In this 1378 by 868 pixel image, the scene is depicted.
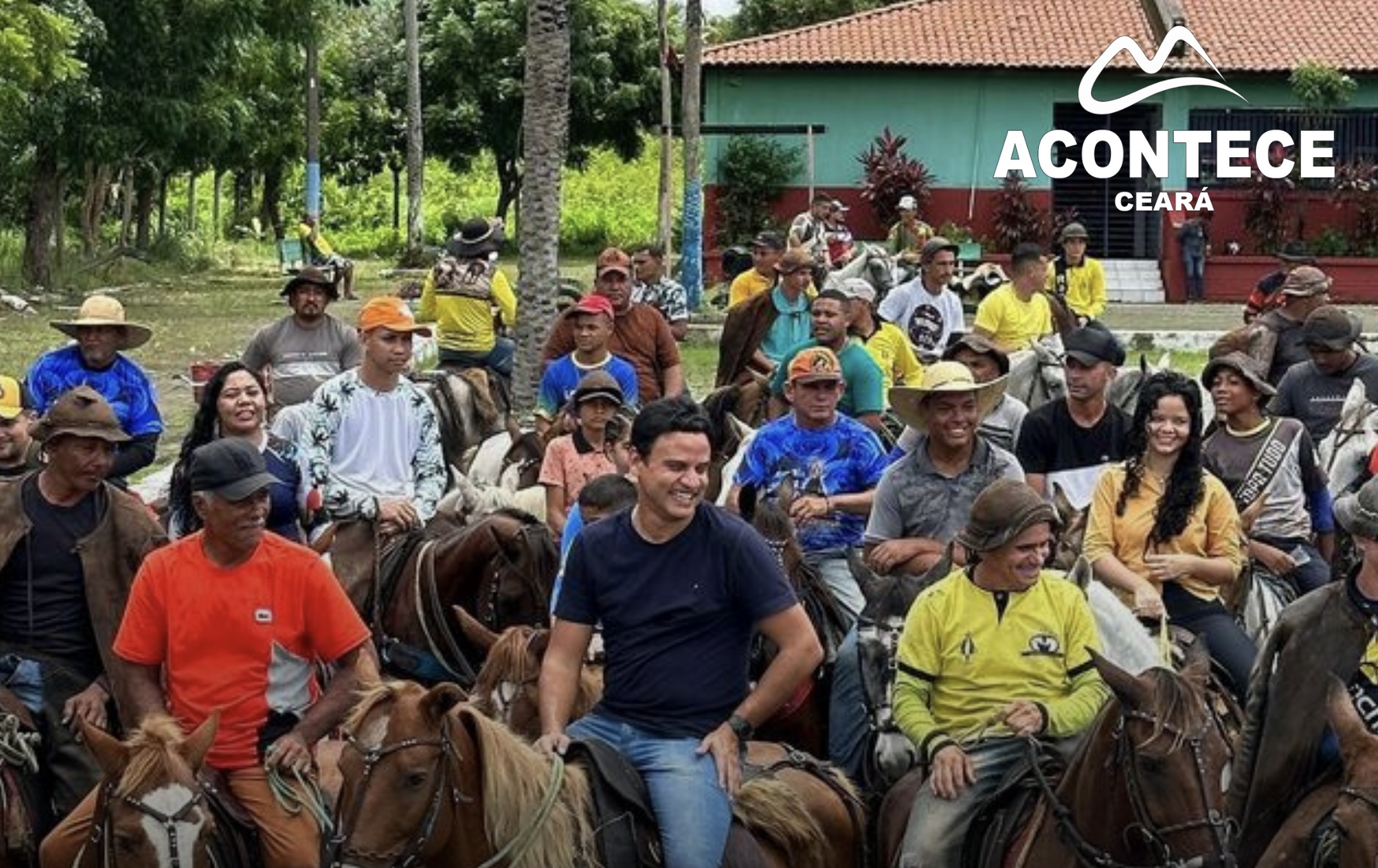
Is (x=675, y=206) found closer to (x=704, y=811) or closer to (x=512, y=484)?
(x=512, y=484)

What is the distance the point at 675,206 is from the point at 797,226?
3889 cm

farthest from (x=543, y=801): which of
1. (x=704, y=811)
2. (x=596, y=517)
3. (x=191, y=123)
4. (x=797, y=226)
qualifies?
(x=191, y=123)

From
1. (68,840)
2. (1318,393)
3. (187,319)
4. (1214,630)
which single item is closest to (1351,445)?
(1318,393)

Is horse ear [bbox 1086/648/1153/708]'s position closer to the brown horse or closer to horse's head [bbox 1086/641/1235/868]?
horse's head [bbox 1086/641/1235/868]

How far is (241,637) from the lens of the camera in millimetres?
8539

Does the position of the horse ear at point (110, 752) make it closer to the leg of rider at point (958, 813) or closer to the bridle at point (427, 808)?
the bridle at point (427, 808)

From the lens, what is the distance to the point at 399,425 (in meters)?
12.4

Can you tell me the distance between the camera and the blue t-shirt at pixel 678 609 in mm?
7859

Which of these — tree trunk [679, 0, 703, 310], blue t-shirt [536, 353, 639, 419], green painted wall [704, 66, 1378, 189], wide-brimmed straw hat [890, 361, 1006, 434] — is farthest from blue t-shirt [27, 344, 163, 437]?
green painted wall [704, 66, 1378, 189]

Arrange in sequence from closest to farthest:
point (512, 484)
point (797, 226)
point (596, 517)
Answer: point (596, 517) < point (512, 484) < point (797, 226)

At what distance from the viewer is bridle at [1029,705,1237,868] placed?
7.39 m

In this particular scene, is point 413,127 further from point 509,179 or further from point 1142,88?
point 1142,88

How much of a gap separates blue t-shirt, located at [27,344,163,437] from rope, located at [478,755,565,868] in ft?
20.6

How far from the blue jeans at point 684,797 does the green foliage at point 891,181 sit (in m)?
37.6
